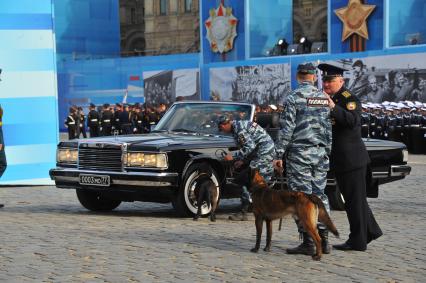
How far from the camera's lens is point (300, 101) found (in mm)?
7969

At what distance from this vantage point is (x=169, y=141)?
11078 mm

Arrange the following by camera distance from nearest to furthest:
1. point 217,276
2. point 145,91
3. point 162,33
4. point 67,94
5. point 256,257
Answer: point 217,276 < point 256,257 < point 145,91 < point 67,94 < point 162,33

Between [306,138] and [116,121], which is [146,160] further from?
[116,121]

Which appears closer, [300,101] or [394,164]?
[300,101]

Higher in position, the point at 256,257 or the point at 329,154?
the point at 329,154

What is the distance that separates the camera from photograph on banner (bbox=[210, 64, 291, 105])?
35.5m

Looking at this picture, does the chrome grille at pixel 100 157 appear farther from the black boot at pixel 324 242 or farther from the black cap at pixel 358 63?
the black cap at pixel 358 63

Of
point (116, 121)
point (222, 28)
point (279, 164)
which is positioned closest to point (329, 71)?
point (279, 164)

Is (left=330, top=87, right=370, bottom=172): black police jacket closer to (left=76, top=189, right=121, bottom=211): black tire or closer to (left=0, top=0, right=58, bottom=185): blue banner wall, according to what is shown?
(left=76, top=189, right=121, bottom=211): black tire

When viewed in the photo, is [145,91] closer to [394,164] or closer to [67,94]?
[67,94]

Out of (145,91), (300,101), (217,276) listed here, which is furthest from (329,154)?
(145,91)

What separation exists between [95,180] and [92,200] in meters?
1.10

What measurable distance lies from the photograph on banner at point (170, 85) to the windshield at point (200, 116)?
91.0 ft

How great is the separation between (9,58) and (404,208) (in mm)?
7925
